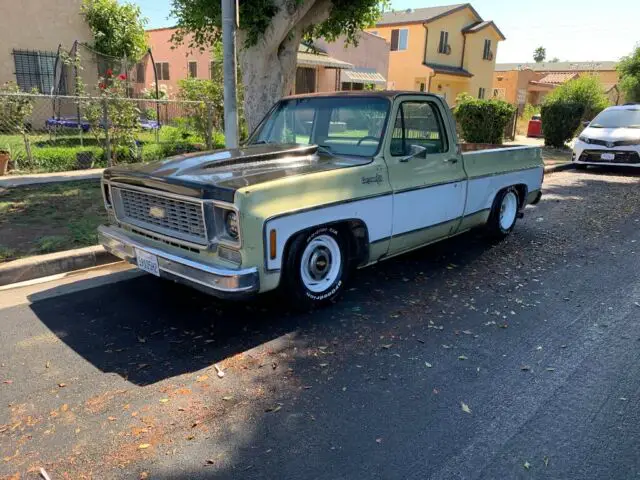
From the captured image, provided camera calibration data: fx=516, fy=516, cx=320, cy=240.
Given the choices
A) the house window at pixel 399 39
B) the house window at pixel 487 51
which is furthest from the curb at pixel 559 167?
→ the house window at pixel 487 51

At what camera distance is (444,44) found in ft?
116

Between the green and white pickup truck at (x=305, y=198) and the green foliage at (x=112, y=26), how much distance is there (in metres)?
14.6

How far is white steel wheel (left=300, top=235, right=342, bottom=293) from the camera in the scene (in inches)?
166

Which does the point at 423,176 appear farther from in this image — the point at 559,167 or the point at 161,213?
the point at 559,167

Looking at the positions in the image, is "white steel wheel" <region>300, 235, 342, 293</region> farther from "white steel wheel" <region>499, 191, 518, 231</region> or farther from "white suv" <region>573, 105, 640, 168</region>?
"white suv" <region>573, 105, 640, 168</region>

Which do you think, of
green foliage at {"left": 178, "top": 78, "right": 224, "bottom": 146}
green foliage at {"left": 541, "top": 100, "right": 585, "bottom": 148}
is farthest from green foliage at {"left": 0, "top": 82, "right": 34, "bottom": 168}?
green foliage at {"left": 541, "top": 100, "right": 585, "bottom": 148}

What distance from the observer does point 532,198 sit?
23.5 ft

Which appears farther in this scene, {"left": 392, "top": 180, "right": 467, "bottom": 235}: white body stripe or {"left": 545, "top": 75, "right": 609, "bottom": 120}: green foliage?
{"left": 545, "top": 75, "right": 609, "bottom": 120}: green foliage

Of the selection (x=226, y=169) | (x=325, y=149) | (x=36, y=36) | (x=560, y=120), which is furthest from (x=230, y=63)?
(x=560, y=120)

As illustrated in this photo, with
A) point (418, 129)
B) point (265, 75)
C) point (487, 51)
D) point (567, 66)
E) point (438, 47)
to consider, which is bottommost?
point (418, 129)

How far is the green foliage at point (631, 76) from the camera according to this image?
32281mm

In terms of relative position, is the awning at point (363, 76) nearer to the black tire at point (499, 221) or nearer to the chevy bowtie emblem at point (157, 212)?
the black tire at point (499, 221)

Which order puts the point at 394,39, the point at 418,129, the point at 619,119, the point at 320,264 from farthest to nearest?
the point at 394,39 → the point at 619,119 → the point at 418,129 → the point at 320,264

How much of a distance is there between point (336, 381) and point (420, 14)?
3631 centimetres
